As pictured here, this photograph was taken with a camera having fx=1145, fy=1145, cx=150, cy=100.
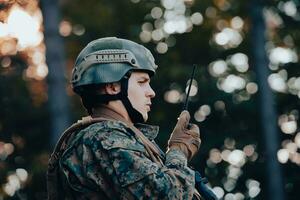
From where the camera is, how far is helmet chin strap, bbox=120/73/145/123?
18.2 ft

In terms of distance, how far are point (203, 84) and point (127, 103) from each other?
18275 millimetres

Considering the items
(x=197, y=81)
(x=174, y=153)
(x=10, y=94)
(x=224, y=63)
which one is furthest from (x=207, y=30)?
(x=174, y=153)

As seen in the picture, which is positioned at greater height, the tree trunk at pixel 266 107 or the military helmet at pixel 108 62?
the military helmet at pixel 108 62

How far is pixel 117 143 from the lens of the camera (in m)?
5.24

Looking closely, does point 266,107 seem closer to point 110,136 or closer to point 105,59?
point 105,59

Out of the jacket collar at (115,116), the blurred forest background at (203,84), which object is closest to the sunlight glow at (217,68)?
the blurred forest background at (203,84)

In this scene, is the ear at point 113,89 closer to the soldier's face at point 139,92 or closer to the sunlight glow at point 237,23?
the soldier's face at point 139,92

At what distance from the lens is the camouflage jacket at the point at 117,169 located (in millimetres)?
5160

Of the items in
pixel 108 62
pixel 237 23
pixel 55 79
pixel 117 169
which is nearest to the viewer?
pixel 117 169

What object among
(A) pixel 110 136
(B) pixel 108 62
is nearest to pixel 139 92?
(B) pixel 108 62

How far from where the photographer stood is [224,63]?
25.8m

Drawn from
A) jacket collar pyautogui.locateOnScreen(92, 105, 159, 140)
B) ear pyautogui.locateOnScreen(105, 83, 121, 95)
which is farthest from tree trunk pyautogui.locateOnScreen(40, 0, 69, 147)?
ear pyautogui.locateOnScreen(105, 83, 121, 95)

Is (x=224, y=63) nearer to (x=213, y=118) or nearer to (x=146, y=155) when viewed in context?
(x=213, y=118)

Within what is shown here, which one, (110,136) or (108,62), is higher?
(108,62)
